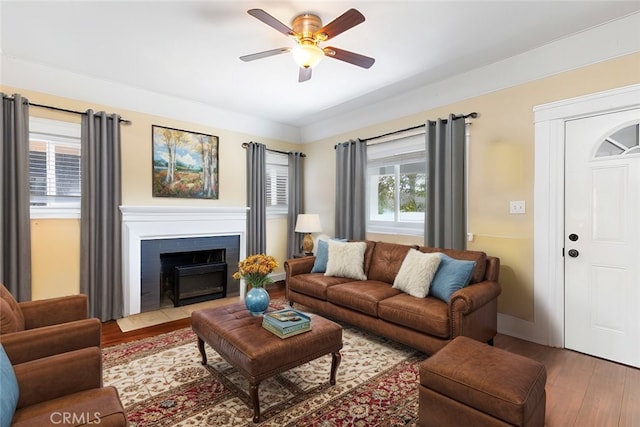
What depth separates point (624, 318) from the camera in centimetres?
253

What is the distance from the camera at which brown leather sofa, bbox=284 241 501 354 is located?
243 cm

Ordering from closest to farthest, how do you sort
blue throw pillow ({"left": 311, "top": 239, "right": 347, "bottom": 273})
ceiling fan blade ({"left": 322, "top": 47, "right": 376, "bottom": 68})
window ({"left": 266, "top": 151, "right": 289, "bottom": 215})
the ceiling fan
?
the ceiling fan < ceiling fan blade ({"left": 322, "top": 47, "right": 376, "bottom": 68}) < blue throw pillow ({"left": 311, "top": 239, "right": 347, "bottom": 273}) < window ({"left": 266, "top": 151, "right": 289, "bottom": 215})

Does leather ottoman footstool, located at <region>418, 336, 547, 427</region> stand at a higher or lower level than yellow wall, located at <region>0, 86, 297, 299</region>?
lower

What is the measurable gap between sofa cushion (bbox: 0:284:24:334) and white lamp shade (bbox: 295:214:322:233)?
339 centimetres

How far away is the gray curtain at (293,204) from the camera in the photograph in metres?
5.45

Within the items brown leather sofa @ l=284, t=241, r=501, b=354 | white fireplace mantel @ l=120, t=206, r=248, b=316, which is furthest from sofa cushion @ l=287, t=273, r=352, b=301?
white fireplace mantel @ l=120, t=206, r=248, b=316

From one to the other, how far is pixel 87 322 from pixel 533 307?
362 centimetres

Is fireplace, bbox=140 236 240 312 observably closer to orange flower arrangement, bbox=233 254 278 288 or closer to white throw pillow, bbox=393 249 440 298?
orange flower arrangement, bbox=233 254 278 288

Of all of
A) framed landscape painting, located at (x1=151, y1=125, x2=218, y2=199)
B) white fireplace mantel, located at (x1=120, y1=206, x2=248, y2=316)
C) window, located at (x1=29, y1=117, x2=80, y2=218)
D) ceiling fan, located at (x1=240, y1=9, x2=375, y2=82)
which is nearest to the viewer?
ceiling fan, located at (x1=240, y1=9, x2=375, y2=82)

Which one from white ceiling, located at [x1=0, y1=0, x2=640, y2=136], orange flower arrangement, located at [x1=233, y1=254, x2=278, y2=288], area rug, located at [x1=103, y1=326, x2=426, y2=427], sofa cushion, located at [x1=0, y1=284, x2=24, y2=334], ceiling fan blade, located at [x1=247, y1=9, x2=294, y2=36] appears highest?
white ceiling, located at [x1=0, y1=0, x2=640, y2=136]

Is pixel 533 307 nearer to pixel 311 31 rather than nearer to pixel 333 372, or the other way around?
pixel 333 372

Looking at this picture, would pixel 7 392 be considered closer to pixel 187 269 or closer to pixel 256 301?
pixel 256 301

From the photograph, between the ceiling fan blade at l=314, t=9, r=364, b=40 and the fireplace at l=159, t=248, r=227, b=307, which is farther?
the fireplace at l=159, t=248, r=227, b=307

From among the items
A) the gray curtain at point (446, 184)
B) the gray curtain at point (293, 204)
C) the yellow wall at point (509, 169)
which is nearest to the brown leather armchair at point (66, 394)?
the gray curtain at point (446, 184)
